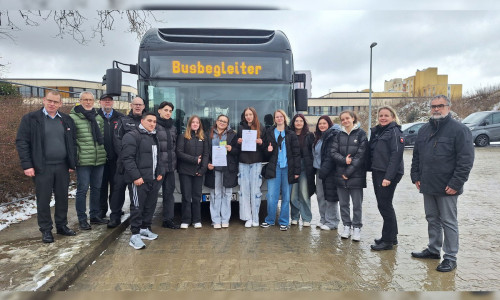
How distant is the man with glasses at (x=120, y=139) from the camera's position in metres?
5.35

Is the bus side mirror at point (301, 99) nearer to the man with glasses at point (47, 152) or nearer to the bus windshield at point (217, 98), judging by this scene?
the bus windshield at point (217, 98)

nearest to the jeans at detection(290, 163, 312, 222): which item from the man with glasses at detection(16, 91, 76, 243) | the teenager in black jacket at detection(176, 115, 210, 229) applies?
the teenager in black jacket at detection(176, 115, 210, 229)

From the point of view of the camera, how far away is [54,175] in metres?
4.76

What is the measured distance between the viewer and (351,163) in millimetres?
5074

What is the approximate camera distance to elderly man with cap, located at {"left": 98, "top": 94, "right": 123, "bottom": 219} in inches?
221

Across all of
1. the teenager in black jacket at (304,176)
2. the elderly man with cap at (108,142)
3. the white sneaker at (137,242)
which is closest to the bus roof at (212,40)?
the elderly man with cap at (108,142)

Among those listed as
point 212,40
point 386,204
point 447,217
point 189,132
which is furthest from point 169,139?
point 447,217

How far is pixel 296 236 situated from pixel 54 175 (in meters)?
3.72

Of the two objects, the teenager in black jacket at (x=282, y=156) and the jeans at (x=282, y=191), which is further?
the jeans at (x=282, y=191)

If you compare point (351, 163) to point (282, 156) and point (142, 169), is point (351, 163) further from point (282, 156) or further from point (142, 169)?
point (142, 169)

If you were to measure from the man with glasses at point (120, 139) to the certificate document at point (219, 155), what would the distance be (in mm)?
1317

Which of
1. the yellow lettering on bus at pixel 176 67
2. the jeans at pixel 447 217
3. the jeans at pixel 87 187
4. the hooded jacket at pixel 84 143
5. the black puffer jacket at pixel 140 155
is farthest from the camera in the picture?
the yellow lettering on bus at pixel 176 67

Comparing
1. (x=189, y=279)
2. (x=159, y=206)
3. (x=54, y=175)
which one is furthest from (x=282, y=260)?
(x=159, y=206)

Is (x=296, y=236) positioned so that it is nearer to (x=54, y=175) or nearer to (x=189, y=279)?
(x=189, y=279)
